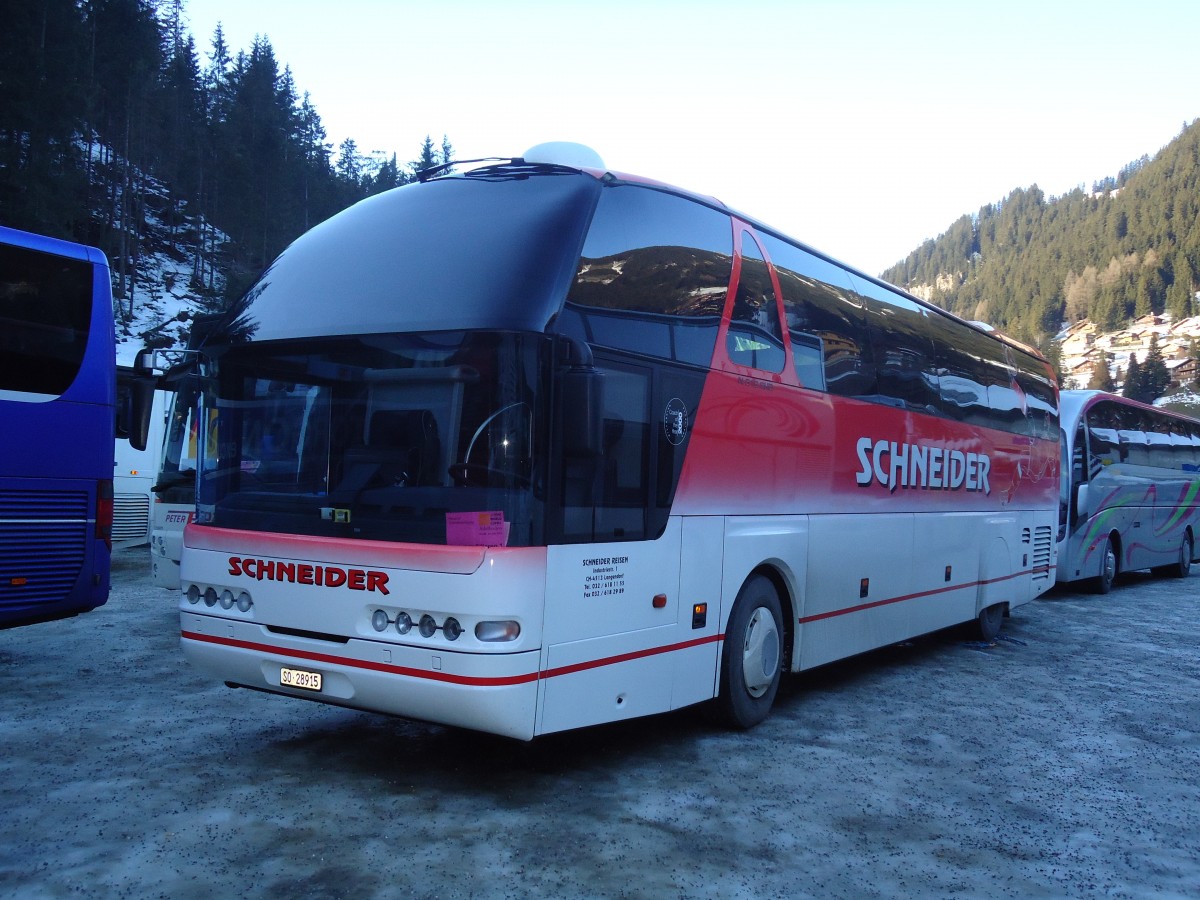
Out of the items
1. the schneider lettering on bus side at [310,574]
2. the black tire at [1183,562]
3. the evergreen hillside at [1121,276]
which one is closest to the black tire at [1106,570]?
the black tire at [1183,562]

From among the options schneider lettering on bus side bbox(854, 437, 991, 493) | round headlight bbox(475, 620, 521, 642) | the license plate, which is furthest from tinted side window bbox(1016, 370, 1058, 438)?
the license plate

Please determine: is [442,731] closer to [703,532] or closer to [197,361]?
[703,532]

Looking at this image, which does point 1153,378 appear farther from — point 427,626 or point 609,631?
point 427,626

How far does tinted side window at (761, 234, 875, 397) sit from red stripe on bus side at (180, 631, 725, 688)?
106 inches

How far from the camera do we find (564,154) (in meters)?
6.66

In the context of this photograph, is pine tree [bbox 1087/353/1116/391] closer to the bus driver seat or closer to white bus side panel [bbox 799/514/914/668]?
white bus side panel [bbox 799/514/914/668]

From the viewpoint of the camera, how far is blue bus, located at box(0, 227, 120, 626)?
792 cm

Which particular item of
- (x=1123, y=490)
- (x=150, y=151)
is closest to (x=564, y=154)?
(x=1123, y=490)

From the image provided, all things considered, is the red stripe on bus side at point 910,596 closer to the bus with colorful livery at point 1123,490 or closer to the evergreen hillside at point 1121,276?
the bus with colorful livery at point 1123,490

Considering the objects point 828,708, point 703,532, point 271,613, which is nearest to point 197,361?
point 271,613

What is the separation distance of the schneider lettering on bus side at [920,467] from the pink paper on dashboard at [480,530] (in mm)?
4461

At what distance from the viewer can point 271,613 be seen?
18.5 ft

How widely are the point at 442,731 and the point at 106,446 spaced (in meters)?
4.00

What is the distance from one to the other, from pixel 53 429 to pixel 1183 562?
74.0 feet
